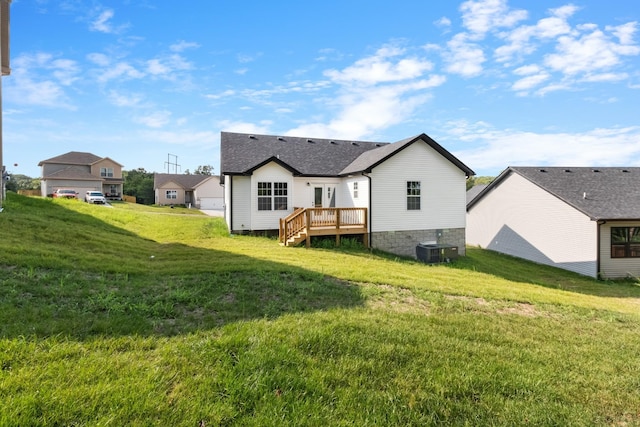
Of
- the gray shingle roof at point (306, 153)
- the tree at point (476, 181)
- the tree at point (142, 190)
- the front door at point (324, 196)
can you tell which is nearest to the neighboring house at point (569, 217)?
the gray shingle roof at point (306, 153)

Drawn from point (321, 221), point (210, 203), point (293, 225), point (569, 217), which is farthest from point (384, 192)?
point (210, 203)

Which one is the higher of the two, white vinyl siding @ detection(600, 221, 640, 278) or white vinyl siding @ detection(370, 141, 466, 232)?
white vinyl siding @ detection(370, 141, 466, 232)

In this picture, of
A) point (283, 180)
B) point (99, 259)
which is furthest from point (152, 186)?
point (99, 259)

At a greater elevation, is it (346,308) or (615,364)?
(346,308)

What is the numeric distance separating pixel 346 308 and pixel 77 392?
12.3 ft

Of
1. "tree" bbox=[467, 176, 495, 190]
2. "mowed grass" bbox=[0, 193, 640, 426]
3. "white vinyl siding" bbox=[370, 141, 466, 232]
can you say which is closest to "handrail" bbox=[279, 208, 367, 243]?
"white vinyl siding" bbox=[370, 141, 466, 232]

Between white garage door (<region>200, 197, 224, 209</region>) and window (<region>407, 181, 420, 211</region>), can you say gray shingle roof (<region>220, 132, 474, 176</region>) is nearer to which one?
window (<region>407, 181, 420, 211</region>)

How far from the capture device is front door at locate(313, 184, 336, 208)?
18344mm

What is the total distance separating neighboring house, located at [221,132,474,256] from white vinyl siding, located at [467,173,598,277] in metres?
5.85

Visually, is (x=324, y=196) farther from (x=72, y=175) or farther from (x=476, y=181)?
(x=476, y=181)

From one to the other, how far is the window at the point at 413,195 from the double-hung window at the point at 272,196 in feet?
20.2

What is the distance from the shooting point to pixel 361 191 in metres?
16.5

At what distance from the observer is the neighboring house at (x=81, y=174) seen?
44969mm

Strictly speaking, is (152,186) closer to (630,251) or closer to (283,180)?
(283,180)
